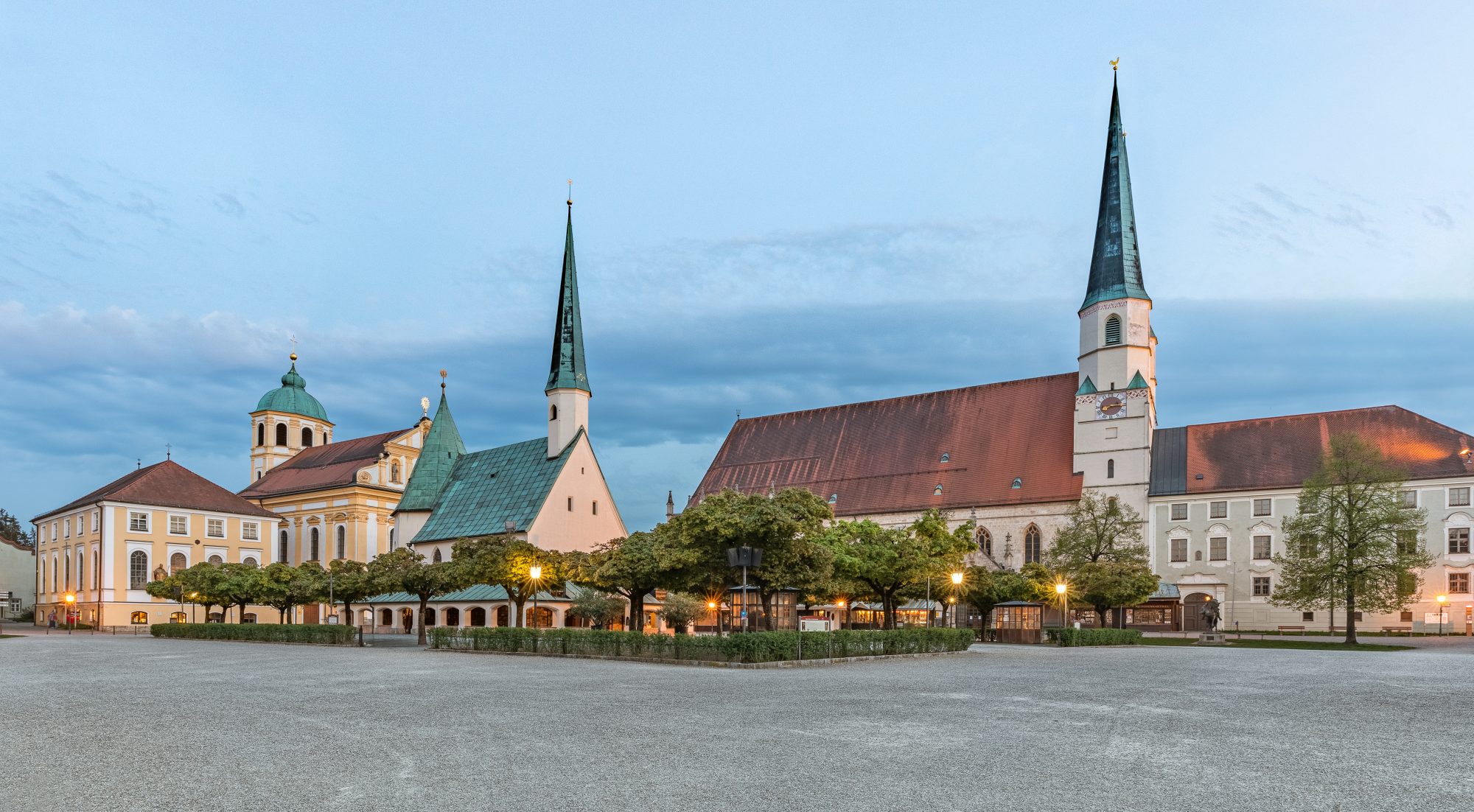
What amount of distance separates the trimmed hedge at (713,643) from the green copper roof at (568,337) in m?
27.3

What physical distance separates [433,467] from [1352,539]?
5552cm

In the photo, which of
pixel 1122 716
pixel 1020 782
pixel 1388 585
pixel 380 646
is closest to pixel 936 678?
pixel 1122 716

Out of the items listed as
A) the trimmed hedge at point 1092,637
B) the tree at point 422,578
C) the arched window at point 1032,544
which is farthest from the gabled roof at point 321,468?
the trimmed hedge at point 1092,637

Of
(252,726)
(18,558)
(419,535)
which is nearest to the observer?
(252,726)

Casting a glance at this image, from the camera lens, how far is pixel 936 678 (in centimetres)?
2470

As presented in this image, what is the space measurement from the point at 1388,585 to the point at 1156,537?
2205cm

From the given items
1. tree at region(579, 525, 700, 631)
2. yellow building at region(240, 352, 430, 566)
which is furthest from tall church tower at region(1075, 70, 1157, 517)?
yellow building at region(240, 352, 430, 566)

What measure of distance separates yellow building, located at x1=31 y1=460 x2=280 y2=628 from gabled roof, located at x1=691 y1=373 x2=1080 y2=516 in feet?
118

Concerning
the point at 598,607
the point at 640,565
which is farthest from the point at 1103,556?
the point at 640,565

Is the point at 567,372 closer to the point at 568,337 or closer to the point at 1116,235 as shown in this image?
the point at 568,337

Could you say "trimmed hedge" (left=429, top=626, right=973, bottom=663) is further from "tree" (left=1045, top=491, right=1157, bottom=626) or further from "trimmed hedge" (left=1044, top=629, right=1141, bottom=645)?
"tree" (left=1045, top=491, right=1157, bottom=626)

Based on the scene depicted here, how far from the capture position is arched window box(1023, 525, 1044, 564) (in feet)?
243

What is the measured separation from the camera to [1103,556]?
213ft

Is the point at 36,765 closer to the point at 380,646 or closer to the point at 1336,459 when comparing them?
the point at 380,646
